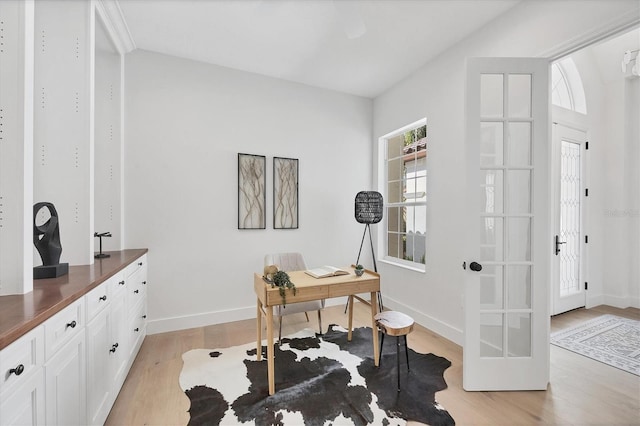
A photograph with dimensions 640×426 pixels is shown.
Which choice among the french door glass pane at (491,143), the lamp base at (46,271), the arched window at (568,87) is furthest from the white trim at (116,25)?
the arched window at (568,87)

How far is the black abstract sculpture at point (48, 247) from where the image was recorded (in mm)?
1661

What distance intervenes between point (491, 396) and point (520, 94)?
7.45ft

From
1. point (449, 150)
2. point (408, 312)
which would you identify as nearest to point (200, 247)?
point (408, 312)

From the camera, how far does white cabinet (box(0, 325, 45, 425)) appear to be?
0.91 meters

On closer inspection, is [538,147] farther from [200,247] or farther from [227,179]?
[200,247]

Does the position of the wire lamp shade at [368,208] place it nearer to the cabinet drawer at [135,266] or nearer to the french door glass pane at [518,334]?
the french door glass pane at [518,334]

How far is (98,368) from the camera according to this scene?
1.64 metres

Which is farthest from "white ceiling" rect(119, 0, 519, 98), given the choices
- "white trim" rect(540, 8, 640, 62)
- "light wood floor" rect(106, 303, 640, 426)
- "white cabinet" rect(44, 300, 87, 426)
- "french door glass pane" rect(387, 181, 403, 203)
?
"light wood floor" rect(106, 303, 640, 426)

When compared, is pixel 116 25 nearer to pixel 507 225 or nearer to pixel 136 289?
pixel 136 289

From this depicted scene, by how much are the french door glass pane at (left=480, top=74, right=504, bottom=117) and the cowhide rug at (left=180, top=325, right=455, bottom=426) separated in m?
2.14

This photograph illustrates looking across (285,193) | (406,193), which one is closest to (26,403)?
(285,193)

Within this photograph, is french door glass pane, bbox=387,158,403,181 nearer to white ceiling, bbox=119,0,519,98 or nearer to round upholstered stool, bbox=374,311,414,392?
white ceiling, bbox=119,0,519,98

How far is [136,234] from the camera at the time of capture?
3.03 metres

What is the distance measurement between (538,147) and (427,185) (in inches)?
49.9
